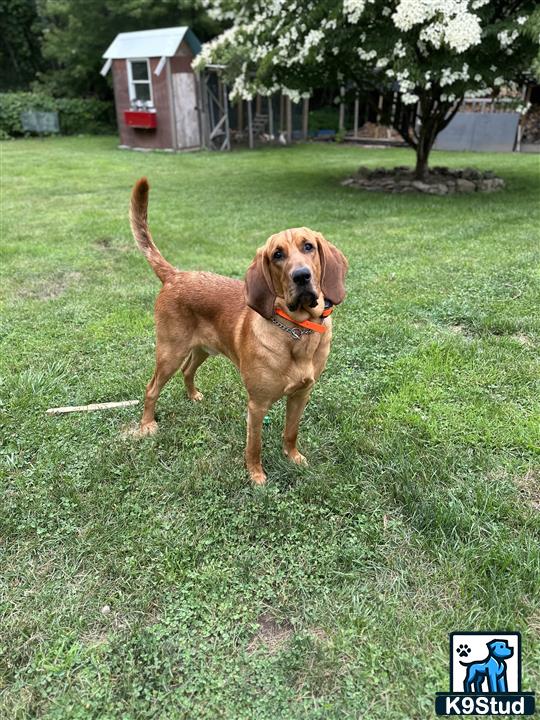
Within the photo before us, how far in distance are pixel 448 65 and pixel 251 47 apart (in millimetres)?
4029

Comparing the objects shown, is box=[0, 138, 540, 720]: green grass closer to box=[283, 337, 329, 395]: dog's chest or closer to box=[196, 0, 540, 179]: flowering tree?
box=[283, 337, 329, 395]: dog's chest

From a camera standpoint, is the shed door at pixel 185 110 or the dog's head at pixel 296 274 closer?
the dog's head at pixel 296 274

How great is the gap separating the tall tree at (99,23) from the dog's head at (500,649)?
26179mm

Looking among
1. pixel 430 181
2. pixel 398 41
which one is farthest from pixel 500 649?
pixel 430 181

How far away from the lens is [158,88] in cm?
1877

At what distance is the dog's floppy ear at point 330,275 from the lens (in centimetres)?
260

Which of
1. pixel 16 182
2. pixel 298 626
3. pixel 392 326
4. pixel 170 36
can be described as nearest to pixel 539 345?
pixel 392 326

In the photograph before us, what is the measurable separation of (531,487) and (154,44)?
20245 mm

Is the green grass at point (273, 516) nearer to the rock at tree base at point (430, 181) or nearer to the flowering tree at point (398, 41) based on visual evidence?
the flowering tree at point (398, 41)

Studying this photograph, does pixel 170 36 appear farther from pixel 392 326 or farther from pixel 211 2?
pixel 392 326

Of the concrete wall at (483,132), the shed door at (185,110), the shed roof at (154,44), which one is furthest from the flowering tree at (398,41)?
the concrete wall at (483,132)

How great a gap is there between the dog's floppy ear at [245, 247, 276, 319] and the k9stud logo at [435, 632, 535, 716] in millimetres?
1636

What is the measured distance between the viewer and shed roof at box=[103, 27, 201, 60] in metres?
17.9

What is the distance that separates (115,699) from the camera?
6.42 feet
